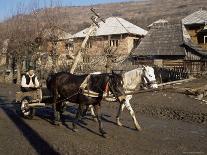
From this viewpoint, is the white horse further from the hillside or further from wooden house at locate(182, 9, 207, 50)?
the hillside

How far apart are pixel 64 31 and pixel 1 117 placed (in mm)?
16325

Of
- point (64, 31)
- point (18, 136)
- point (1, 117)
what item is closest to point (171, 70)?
point (64, 31)

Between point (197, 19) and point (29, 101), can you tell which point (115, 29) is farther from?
point (29, 101)

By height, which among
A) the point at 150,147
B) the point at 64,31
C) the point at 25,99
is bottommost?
the point at 150,147

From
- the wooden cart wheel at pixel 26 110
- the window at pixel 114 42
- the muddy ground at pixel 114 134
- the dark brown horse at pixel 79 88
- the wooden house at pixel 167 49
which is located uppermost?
the window at pixel 114 42

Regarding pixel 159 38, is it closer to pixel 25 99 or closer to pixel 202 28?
pixel 202 28

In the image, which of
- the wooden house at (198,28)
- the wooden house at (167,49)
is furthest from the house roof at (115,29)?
the wooden house at (167,49)

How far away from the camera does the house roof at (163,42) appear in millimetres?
34975

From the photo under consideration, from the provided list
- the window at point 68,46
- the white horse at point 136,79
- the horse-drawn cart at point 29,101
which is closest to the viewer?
the white horse at point 136,79

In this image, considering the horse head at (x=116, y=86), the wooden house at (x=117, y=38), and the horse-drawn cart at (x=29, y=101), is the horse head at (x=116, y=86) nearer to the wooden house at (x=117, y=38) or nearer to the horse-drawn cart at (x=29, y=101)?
the horse-drawn cart at (x=29, y=101)

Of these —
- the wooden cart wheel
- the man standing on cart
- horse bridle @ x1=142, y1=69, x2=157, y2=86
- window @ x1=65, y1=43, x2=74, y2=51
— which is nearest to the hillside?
window @ x1=65, y1=43, x2=74, y2=51

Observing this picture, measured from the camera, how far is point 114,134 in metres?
10.8

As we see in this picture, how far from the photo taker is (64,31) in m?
29.8

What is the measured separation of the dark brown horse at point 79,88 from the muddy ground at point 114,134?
71 centimetres
